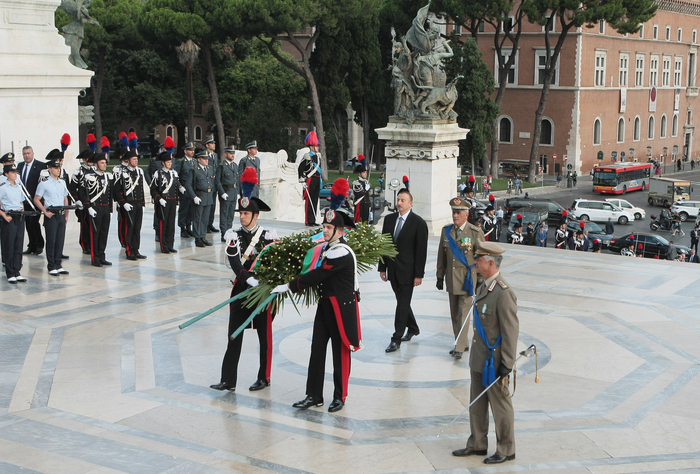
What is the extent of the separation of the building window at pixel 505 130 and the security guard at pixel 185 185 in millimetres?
45110

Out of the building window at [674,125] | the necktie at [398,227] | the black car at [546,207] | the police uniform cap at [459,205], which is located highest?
the building window at [674,125]

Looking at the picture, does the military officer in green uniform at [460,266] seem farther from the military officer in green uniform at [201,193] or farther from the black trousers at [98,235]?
the military officer in green uniform at [201,193]

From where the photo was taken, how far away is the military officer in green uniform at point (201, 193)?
14.8m

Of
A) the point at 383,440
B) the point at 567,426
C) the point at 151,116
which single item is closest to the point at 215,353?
the point at 383,440

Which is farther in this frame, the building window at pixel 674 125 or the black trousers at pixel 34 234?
the building window at pixel 674 125

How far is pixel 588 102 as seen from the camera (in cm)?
5794

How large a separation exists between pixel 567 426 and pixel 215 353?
3.69 meters

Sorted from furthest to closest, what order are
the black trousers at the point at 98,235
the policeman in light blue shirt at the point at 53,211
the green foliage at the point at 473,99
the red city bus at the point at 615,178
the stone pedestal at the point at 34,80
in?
the red city bus at the point at 615,178, the green foliage at the point at 473,99, the stone pedestal at the point at 34,80, the black trousers at the point at 98,235, the policeman in light blue shirt at the point at 53,211

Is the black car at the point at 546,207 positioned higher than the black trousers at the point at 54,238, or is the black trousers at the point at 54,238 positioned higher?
the black trousers at the point at 54,238

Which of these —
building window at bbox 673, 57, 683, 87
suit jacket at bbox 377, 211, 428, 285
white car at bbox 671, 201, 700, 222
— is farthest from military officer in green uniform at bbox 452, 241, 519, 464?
building window at bbox 673, 57, 683, 87

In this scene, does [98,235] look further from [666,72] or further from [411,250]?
[666,72]

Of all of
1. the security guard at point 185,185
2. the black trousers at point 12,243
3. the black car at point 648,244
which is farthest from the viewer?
the black car at point 648,244

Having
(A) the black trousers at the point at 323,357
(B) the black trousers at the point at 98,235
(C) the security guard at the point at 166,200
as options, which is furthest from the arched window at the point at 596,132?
(A) the black trousers at the point at 323,357

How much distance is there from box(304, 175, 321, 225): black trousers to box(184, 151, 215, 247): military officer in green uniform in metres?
2.52
